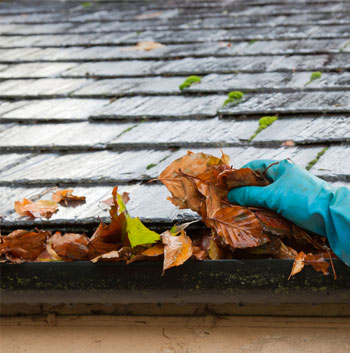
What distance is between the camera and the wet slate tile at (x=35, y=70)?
3.61 metres

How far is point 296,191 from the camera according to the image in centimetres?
152

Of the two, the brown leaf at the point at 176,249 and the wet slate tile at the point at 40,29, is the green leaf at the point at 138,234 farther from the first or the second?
the wet slate tile at the point at 40,29

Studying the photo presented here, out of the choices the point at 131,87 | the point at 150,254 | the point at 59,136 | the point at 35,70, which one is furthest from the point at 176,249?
the point at 35,70

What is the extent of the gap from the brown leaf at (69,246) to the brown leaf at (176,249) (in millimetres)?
261

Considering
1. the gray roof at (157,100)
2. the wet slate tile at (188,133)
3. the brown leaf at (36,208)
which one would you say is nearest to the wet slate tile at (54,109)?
the gray roof at (157,100)

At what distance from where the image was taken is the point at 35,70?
3.73 m

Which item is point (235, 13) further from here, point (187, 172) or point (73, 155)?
point (187, 172)

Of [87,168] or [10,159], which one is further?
[10,159]

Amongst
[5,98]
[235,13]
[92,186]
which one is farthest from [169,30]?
[92,186]

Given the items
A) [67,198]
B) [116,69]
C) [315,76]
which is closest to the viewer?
[67,198]

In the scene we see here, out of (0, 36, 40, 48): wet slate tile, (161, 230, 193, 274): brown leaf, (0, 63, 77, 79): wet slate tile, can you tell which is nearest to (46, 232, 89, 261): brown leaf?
(161, 230, 193, 274): brown leaf

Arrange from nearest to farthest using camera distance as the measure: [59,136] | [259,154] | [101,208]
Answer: [101,208]
[259,154]
[59,136]

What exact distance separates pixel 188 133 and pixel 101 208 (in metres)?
0.76

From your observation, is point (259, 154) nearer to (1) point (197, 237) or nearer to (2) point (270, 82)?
(1) point (197, 237)
